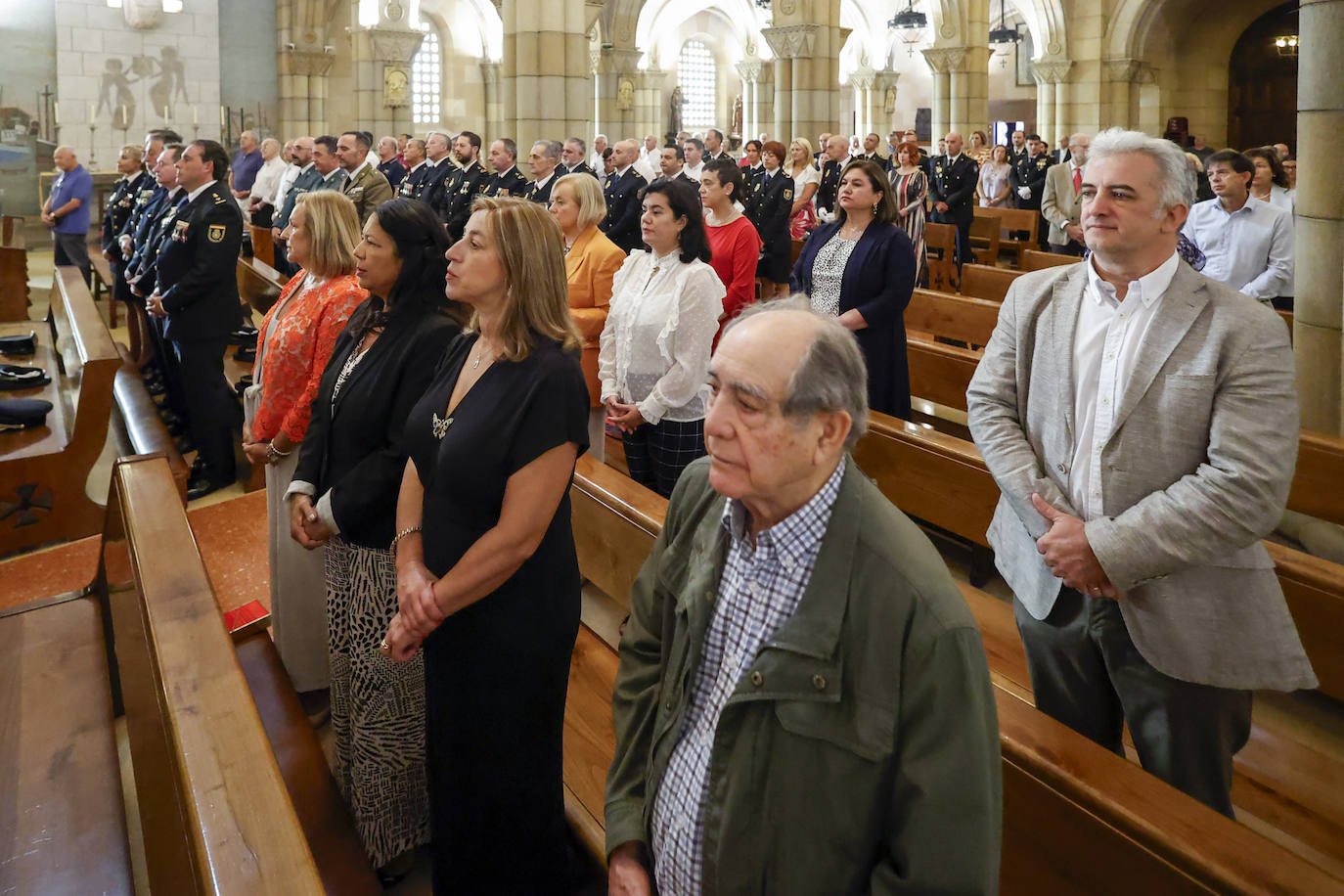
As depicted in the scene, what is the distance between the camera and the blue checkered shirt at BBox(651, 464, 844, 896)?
132cm

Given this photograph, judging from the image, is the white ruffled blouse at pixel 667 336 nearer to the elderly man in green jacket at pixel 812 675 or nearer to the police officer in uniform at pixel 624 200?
the elderly man in green jacket at pixel 812 675

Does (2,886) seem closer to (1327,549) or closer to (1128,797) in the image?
(1128,797)

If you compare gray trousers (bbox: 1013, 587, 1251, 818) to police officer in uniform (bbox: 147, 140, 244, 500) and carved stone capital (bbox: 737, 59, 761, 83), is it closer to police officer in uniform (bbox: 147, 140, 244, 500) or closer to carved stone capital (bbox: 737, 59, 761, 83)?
police officer in uniform (bbox: 147, 140, 244, 500)

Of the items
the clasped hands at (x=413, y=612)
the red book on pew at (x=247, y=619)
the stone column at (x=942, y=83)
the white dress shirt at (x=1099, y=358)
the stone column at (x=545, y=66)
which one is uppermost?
the stone column at (x=942, y=83)

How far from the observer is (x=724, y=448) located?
131 centimetres

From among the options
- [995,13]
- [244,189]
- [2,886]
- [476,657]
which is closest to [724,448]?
[476,657]

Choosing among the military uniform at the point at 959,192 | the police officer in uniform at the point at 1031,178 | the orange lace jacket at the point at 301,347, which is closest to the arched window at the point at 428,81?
the police officer in uniform at the point at 1031,178

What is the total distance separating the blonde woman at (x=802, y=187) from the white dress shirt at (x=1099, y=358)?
776cm

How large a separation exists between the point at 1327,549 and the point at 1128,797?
78.5 inches

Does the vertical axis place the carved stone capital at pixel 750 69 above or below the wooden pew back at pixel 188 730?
above

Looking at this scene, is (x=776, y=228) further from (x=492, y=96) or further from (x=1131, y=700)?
(x=492, y=96)

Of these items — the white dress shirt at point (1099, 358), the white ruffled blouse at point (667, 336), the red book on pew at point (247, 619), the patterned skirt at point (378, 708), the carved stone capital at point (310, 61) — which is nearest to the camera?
the white dress shirt at point (1099, 358)

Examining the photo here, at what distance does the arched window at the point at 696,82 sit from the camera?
29.2 m

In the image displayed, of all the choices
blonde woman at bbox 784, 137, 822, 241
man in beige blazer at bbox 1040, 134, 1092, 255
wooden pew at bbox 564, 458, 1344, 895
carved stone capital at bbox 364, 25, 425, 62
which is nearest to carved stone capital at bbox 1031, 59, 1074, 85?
man in beige blazer at bbox 1040, 134, 1092, 255
